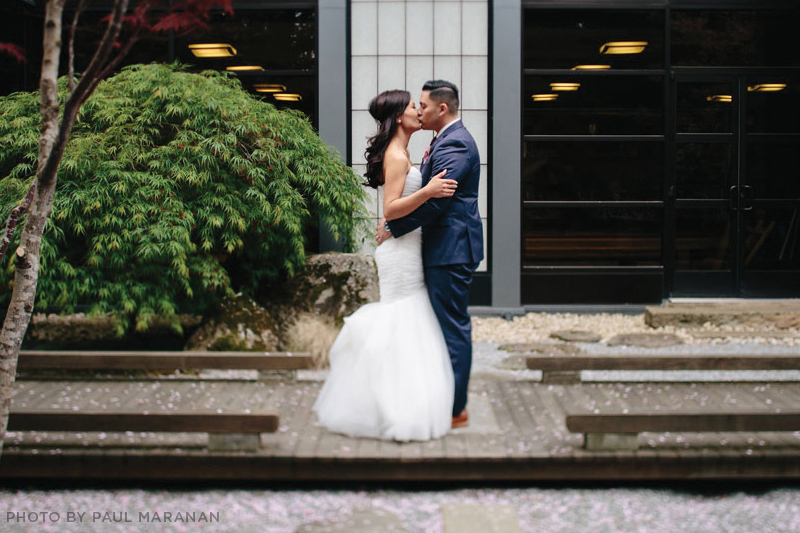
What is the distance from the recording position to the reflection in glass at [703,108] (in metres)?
9.86

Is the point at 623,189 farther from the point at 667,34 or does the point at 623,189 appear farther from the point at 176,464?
the point at 176,464

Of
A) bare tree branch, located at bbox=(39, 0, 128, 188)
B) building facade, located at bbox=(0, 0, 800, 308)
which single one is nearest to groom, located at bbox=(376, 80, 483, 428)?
bare tree branch, located at bbox=(39, 0, 128, 188)

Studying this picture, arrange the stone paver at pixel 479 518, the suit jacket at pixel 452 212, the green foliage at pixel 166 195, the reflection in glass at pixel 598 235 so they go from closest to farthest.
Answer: the stone paver at pixel 479 518
the suit jacket at pixel 452 212
the green foliage at pixel 166 195
the reflection in glass at pixel 598 235

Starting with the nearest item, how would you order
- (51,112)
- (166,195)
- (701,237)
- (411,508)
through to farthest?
(51,112)
(411,508)
(166,195)
(701,237)

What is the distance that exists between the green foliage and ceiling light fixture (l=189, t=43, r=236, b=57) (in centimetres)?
211

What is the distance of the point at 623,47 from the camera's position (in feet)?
32.1

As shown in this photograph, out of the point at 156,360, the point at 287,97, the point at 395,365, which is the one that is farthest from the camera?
the point at 287,97

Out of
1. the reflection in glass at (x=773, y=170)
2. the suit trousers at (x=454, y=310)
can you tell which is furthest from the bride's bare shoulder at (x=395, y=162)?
A: the reflection in glass at (x=773, y=170)

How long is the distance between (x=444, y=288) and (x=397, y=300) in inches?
11.8

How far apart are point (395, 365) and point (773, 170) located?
24.5 ft

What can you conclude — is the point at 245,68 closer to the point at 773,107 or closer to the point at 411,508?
the point at 773,107

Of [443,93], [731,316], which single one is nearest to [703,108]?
[731,316]

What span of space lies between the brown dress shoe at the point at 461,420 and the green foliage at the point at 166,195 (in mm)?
3000

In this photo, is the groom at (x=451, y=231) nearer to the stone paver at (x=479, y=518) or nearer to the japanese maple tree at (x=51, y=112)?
the stone paver at (x=479, y=518)
